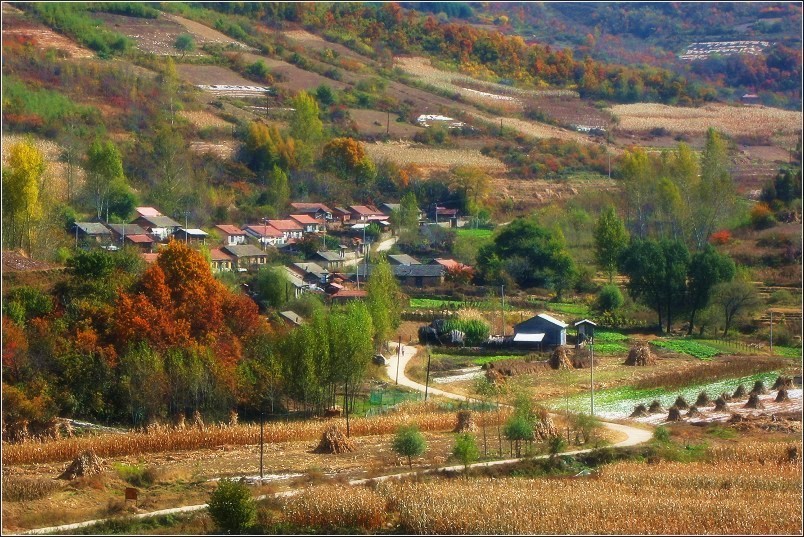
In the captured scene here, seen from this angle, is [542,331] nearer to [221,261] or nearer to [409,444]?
[221,261]

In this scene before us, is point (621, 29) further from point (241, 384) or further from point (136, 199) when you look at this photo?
point (241, 384)

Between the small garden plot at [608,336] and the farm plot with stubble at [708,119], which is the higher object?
the farm plot with stubble at [708,119]

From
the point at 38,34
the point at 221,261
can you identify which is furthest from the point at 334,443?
the point at 38,34

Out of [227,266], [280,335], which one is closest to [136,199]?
[227,266]

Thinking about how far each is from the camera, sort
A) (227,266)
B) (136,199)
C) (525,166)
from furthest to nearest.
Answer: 1. (525,166)
2. (136,199)
3. (227,266)

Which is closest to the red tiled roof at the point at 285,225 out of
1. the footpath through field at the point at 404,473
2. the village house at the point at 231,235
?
the village house at the point at 231,235

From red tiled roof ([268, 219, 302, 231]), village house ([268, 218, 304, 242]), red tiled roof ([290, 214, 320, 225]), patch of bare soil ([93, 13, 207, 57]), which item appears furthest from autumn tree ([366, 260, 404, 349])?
patch of bare soil ([93, 13, 207, 57])

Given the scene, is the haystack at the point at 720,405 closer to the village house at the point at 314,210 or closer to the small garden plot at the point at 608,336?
the small garden plot at the point at 608,336
